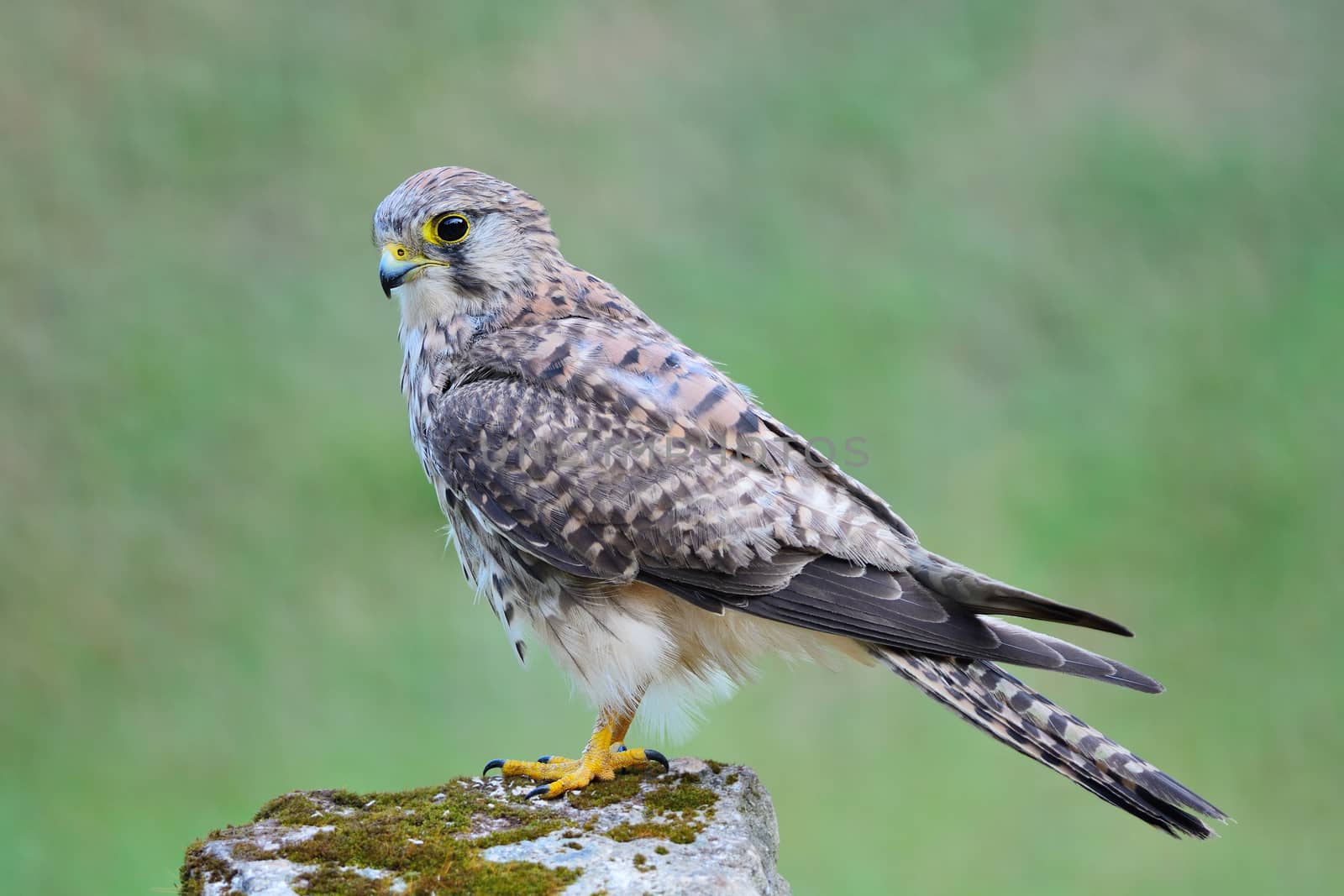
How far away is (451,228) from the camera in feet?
9.07

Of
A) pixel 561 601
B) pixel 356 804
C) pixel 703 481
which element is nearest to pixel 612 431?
pixel 703 481

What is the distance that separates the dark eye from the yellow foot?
46.3 inches

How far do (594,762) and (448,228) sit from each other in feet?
4.07

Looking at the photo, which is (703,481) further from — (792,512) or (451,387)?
(451,387)

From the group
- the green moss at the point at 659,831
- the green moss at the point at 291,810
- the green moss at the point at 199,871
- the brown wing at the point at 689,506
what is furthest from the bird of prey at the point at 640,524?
the green moss at the point at 199,871

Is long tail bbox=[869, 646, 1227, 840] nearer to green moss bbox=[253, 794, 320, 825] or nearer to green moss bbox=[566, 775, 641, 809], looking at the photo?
green moss bbox=[566, 775, 641, 809]

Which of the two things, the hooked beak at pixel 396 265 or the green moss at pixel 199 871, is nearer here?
the green moss at pixel 199 871

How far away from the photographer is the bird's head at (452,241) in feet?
8.97

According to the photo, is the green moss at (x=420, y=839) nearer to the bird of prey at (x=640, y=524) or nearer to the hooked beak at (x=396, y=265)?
the bird of prey at (x=640, y=524)

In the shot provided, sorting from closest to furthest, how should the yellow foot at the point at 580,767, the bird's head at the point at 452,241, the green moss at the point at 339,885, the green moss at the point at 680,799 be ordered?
the green moss at the point at 339,885 < the green moss at the point at 680,799 < the yellow foot at the point at 580,767 < the bird's head at the point at 452,241

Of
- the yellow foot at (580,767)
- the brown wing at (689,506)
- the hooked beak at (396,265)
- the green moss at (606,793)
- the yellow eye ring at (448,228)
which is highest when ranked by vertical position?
the yellow eye ring at (448,228)

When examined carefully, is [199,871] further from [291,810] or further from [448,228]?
[448,228]

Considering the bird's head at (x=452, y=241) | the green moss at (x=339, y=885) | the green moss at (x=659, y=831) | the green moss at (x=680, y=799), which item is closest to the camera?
the green moss at (x=339, y=885)

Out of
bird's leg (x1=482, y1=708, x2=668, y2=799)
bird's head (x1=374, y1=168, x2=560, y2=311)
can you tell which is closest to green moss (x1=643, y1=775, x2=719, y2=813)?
bird's leg (x1=482, y1=708, x2=668, y2=799)
